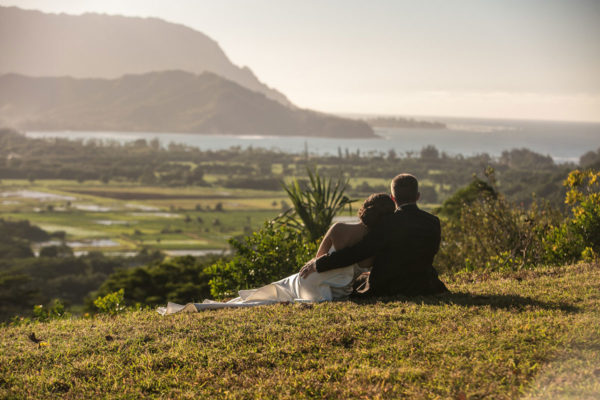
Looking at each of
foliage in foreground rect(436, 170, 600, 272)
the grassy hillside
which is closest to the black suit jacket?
the grassy hillside

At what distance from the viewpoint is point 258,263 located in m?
8.52

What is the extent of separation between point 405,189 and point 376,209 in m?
0.32

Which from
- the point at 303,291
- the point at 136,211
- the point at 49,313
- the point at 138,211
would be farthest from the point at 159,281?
the point at 136,211

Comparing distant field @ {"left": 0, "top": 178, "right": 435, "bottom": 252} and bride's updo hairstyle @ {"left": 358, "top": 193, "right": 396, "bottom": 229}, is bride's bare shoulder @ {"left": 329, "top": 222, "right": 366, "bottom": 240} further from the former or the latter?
distant field @ {"left": 0, "top": 178, "right": 435, "bottom": 252}

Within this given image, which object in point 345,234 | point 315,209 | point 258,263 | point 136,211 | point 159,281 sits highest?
point 345,234

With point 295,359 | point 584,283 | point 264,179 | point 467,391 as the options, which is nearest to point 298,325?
point 295,359

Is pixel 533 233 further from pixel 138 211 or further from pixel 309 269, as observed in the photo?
pixel 138 211

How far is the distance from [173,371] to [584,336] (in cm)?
274

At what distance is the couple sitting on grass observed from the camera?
5059 millimetres

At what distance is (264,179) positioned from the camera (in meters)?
121

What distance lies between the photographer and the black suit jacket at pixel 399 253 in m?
5.04

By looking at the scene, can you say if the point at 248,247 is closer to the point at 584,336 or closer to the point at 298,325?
the point at 298,325

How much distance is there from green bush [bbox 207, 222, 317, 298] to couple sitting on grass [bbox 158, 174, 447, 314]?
2.83 meters

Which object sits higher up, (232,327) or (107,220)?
(232,327)
